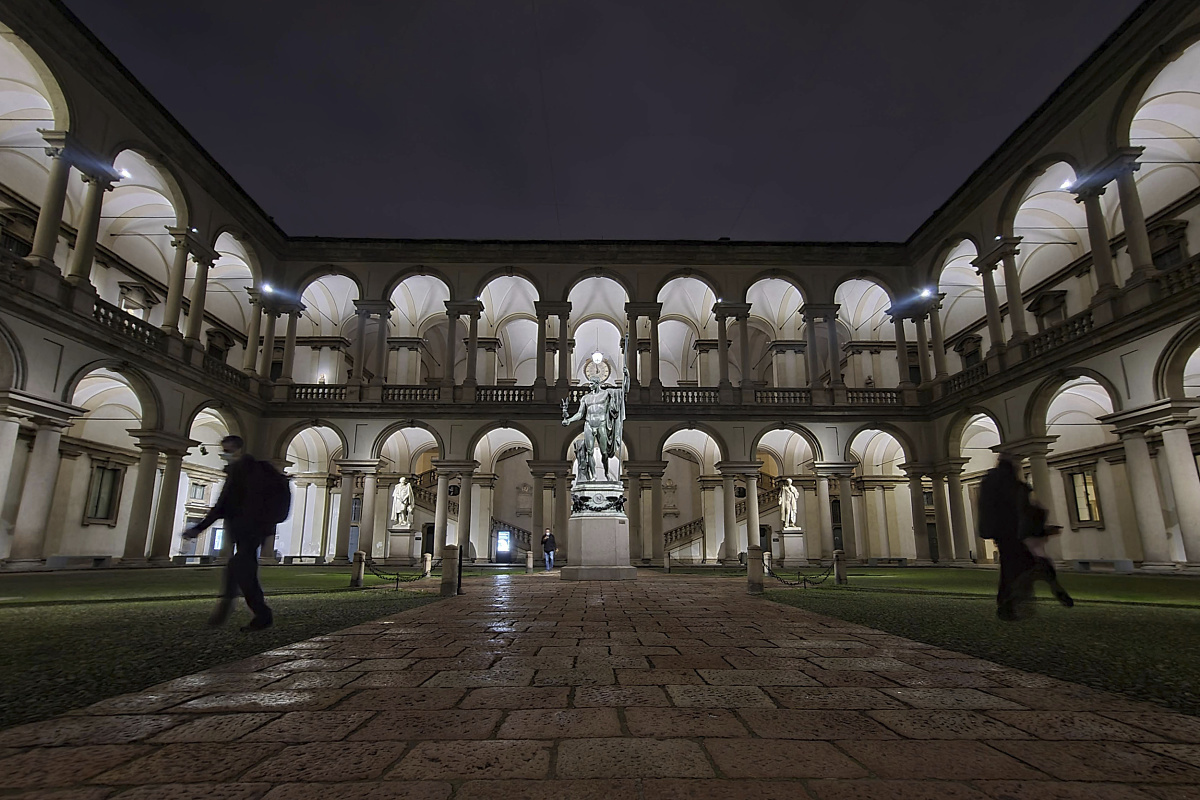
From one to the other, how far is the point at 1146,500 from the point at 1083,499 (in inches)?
318

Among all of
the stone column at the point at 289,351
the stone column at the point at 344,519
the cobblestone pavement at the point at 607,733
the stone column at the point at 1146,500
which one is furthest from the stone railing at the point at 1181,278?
the stone column at the point at 289,351

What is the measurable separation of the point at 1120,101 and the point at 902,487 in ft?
53.8

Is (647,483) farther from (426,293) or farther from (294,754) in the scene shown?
(294,754)

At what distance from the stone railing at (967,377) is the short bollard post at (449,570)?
18.9 m

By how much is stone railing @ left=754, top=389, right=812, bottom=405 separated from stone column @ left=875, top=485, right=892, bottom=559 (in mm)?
6059

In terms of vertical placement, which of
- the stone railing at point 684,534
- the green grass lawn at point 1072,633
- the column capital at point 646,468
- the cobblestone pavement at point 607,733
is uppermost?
the column capital at point 646,468

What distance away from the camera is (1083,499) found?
68.2ft

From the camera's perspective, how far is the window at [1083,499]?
2022 centimetres

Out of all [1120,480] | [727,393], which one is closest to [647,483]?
[727,393]

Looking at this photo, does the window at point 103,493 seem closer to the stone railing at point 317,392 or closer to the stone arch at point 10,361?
the stone railing at point 317,392

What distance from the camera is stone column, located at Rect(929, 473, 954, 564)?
2183 cm

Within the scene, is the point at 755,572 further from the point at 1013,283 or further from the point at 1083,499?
the point at 1083,499

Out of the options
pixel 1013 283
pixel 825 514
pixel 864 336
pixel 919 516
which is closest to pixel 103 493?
pixel 825 514

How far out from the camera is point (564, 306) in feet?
81.8
